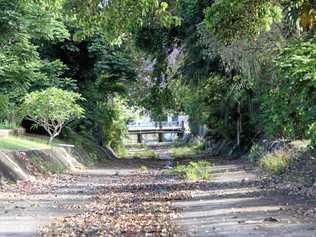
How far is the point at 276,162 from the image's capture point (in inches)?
869

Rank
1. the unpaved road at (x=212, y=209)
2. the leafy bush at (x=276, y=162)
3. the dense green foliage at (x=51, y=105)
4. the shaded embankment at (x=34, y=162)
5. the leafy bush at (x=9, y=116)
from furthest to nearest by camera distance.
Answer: the leafy bush at (x=9, y=116), the dense green foliage at (x=51, y=105), the leafy bush at (x=276, y=162), the shaded embankment at (x=34, y=162), the unpaved road at (x=212, y=209)

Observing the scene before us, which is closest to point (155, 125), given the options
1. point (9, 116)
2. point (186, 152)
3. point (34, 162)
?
point (186, 152)

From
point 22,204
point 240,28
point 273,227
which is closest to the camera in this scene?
point 273,227

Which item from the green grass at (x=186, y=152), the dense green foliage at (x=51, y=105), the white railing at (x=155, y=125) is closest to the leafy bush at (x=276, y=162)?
the dense green foliage at (x=51, y=105)

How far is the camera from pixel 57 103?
26.8 meters

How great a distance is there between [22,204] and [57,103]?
481 inches

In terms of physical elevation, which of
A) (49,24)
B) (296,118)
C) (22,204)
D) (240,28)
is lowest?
(22,204)

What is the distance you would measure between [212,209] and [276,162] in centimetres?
900

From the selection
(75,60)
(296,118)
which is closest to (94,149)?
(75,60)

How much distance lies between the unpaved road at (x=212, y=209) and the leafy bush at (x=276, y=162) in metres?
1.05

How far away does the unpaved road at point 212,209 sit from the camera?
35.7 ft

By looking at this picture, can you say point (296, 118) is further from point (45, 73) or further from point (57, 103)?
point (45, 73)

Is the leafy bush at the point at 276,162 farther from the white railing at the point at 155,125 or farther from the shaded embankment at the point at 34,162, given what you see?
the white railing at the point at 155,125

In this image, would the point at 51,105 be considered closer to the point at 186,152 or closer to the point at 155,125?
the point at 186,152
